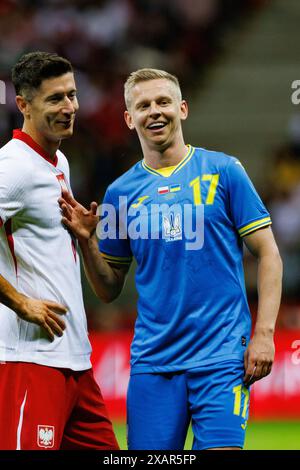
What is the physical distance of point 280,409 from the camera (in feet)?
32.0

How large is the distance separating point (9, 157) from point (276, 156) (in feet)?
27.6

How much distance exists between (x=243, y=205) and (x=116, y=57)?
8635 mm

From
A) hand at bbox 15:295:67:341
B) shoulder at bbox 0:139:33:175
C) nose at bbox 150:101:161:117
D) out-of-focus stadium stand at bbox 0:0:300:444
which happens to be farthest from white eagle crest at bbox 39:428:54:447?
out-of-focus stadium stand at bbox 0:0:300:444

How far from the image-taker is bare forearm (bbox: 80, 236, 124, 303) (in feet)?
16.0

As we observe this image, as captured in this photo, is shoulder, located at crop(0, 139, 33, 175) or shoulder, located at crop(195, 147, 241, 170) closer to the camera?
shoulder, located at crop(0, 139, 33, 175)

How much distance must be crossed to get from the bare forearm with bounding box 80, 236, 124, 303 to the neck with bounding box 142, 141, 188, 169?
475 millimetres

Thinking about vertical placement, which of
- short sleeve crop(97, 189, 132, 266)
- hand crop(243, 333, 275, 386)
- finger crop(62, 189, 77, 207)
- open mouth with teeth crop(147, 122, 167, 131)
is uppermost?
open mouth with teeth crop(147, 122, 167, 131)

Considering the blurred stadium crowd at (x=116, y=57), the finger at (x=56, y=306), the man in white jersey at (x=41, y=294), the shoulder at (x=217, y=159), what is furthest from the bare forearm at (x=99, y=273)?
the blurred stadium crowd at (x=116, y=57)

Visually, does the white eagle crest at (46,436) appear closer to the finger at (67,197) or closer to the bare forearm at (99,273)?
the bare forearm at (99,273)

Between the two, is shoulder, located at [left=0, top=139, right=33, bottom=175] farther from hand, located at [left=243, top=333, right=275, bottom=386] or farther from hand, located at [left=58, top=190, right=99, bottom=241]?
hand, located at [left=243, top=333, right=275, bottom=386]

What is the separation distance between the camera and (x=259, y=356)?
14.5ft

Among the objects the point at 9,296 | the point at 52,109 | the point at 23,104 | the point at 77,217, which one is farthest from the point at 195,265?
the point at 23,104

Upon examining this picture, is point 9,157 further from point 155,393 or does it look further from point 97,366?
point 97,366

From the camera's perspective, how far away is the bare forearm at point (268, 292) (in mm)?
4434
